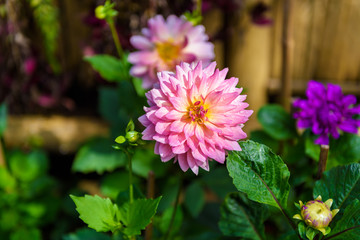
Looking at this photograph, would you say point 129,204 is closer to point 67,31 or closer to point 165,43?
point 165,43

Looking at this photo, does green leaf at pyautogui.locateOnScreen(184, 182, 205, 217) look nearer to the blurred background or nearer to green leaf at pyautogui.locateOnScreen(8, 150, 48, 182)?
the blurred background

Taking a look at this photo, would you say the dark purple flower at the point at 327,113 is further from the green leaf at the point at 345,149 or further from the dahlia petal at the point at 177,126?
the dahlia petal at the point at 177,126

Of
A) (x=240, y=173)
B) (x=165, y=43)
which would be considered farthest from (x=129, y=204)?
(x=165, y=43)

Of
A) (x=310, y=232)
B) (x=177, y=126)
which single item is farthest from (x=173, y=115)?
(x=310, y=232)

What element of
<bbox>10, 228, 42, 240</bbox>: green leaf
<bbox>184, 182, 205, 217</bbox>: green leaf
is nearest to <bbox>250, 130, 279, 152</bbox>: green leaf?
<bbox>184, 182, 205, 217</bbox>: green leaf

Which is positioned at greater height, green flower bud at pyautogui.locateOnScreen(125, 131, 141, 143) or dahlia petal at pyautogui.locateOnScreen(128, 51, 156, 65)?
dahlia petal at pyautogui.locateOnScreen(128, 51, 156, 65)

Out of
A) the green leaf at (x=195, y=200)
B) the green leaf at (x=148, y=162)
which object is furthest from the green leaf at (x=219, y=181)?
the green leaf at (x=148, y=162)
